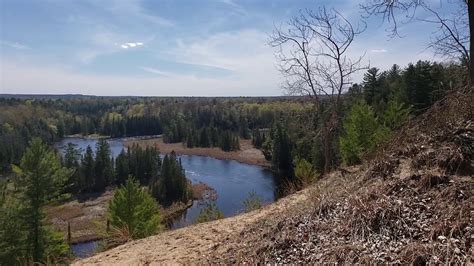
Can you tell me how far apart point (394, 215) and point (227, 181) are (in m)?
52.8

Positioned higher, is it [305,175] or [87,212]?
[305,175]

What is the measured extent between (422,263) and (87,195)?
63.6 meters

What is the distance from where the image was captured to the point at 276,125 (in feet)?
192

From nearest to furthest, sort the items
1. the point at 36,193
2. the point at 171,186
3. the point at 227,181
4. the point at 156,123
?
the point at 36,193 < the point at 171,186 < the point at 227,181 < the point at 156,123

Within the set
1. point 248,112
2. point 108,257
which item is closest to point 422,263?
point 108,257

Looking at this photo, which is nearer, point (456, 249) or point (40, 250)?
point (456, 249)

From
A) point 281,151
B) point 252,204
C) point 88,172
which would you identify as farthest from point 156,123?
point 252,204

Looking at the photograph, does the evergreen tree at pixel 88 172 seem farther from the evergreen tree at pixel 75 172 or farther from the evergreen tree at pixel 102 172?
the evergreen tree at pixel 75 172

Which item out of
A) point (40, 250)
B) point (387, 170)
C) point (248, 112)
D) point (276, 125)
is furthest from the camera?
point (248, 112)

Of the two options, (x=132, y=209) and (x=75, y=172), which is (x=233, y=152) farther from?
(x=132, y=209)

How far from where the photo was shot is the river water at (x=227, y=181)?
40.0 m

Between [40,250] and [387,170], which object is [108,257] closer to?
[387,170]

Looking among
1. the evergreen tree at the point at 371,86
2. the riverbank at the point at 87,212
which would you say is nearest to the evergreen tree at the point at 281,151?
the riverbank at the point at 87,212

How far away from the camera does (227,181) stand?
56281mm
